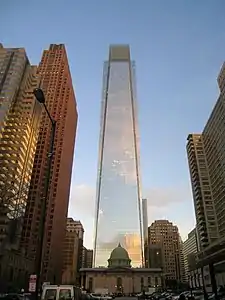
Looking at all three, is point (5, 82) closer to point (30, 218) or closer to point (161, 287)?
point (30, 218)

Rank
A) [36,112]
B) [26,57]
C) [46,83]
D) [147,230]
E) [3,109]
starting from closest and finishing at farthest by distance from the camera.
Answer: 1. [3,109]
2. [36,112]
3. [26,57]
4. [46,83]
5. [147,230]

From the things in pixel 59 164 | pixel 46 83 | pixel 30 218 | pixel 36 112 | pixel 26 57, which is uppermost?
pixel 46 83

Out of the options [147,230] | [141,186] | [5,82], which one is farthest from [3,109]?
[147,230]

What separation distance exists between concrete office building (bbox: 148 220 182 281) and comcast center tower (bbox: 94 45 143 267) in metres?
47.5

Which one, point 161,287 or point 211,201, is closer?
point 161,287

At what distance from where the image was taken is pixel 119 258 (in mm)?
124250

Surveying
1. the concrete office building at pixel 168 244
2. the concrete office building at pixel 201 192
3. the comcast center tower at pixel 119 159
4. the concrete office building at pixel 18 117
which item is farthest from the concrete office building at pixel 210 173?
the concrete office building at pixel 18 117

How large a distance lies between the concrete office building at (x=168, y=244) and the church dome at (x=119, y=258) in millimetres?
31713

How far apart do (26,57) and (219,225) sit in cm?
9649

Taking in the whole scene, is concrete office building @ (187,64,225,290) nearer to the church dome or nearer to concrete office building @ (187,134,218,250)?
concrete office building @ (187,134,218,250)

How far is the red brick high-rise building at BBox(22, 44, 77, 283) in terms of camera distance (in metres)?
112

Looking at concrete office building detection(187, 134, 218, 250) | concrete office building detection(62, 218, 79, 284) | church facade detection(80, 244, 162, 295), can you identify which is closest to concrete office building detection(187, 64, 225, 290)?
concrete office building detection(187, 134, 218, 250)

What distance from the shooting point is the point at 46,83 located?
479 feet

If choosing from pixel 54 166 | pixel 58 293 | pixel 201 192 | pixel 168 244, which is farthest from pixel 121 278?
pixel 58 293
